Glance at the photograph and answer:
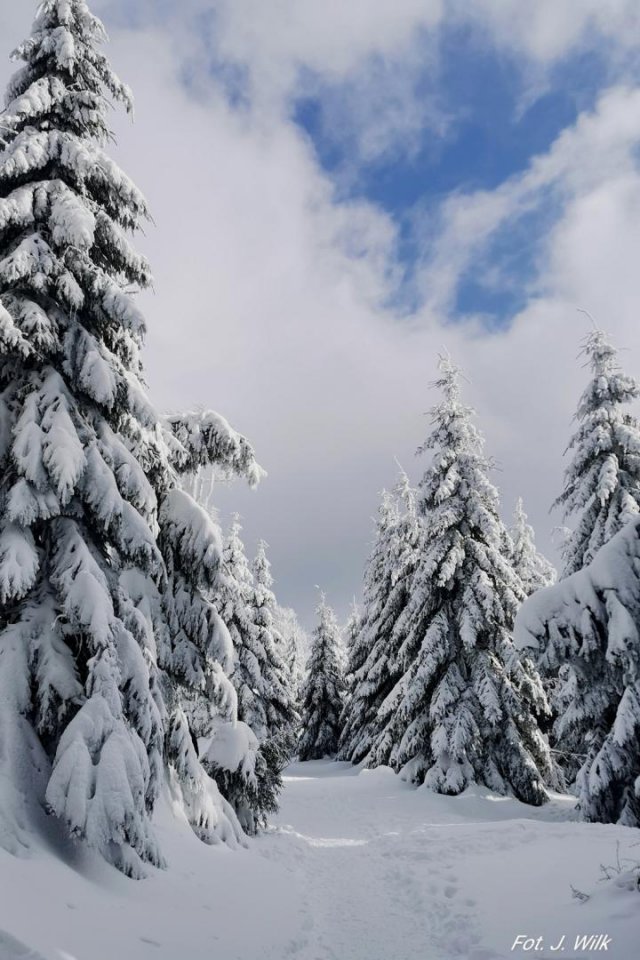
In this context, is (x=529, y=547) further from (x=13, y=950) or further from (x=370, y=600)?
(x=13, y=950)

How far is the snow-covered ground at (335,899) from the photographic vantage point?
515cm

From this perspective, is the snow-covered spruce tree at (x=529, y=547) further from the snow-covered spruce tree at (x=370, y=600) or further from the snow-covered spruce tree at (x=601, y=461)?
the snow-covered spruce tree at (x=601, y=461)

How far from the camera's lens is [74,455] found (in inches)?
292

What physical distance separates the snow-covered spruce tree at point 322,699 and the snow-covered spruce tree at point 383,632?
5029mm

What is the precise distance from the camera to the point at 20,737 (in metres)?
6.59

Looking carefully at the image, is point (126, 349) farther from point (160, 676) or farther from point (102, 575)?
point (160, 676)

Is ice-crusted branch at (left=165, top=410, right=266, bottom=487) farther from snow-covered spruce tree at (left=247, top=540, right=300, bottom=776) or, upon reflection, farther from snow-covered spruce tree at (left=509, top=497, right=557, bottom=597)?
snow-covered spruce tree at (left=509, top=497, right=557, bottom=597)

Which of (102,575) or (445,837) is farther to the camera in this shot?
(445,837)

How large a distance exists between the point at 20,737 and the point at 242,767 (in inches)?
226

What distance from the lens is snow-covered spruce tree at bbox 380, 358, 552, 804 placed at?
17719mm

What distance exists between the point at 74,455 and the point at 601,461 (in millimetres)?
14509

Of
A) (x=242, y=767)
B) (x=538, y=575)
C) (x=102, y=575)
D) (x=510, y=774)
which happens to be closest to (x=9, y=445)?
(x=102, y=575)

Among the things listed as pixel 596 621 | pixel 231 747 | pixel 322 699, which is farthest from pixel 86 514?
pixel 322 699

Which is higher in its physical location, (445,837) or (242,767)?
(242,767)
